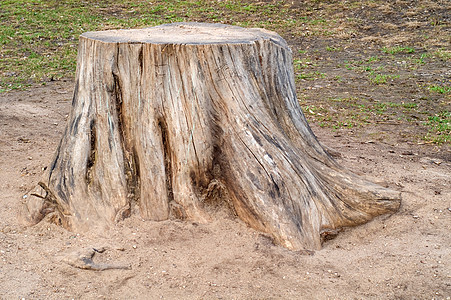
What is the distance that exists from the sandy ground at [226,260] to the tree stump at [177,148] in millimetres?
145

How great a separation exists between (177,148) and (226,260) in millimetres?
847

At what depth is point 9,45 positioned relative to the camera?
9.75 meters

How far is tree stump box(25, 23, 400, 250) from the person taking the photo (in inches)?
131

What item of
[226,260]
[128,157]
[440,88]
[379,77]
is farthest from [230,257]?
[379,77]

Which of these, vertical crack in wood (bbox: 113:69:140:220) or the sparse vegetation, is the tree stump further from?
the sparse vegetation

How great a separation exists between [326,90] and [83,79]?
4852mm

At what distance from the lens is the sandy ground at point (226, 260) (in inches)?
111

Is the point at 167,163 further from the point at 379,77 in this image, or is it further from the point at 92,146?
the point at 379,77

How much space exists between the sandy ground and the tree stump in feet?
0.48

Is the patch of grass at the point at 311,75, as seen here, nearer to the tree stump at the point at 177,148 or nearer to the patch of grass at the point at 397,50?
the patch of grass at the point at 397,50

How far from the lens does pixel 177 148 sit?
3.38m

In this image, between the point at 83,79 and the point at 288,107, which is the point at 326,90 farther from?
the point at 83,79

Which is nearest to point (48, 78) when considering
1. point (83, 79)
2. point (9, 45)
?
point (9, 45)

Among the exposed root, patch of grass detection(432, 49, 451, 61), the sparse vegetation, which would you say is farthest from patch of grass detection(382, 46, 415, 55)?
the exposed root
